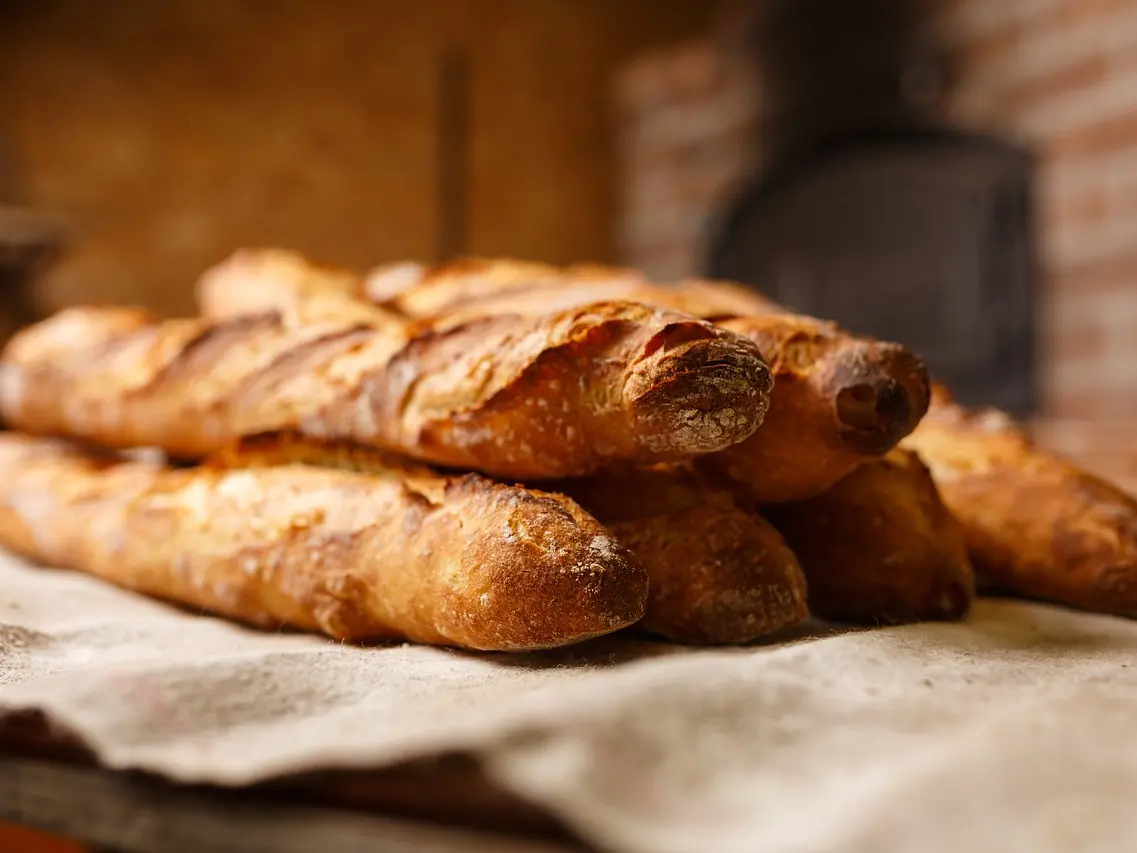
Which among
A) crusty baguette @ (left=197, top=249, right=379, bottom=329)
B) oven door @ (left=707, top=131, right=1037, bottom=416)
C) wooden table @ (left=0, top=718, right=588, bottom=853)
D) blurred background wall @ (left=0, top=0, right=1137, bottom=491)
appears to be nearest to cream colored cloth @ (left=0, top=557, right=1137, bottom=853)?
wooden table @ (left=0, top=718, right=588, bottom=853)

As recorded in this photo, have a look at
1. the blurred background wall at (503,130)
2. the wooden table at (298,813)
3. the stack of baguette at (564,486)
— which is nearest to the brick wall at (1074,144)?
the blurred background wall at (503,130)

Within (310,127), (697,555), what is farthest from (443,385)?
(310,127)

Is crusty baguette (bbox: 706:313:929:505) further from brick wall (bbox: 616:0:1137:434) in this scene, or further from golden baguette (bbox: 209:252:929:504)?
brick wall (bbox: 616:0:1137:434)

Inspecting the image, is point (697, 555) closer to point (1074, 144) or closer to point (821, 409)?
point (821, 409)

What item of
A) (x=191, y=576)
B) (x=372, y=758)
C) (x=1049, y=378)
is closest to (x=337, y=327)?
(x=191, y=576)

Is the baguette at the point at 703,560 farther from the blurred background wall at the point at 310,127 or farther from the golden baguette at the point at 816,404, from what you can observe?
the blurred background wall at the point at 310,127

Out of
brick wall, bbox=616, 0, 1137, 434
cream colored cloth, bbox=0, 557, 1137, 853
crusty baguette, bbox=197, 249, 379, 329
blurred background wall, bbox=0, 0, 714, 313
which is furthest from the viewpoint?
blurred background wall, bbox=0, 0, 714, 313
